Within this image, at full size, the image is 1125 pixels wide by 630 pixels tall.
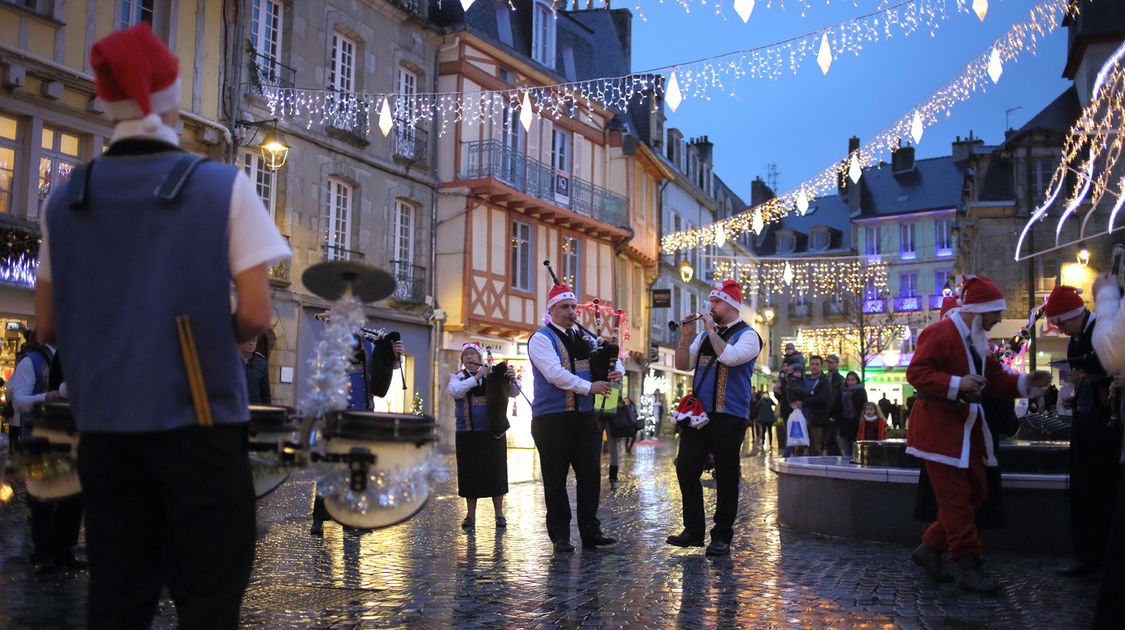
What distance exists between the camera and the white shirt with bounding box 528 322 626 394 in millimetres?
7340

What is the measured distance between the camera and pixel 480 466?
9039 mm

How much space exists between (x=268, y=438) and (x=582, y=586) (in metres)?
2.88

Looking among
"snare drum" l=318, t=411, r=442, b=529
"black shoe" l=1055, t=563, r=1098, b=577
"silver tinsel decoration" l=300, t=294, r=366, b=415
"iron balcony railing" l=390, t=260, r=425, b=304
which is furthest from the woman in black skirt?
"iron balcony railing" l=390, t=260, r=425, b=304

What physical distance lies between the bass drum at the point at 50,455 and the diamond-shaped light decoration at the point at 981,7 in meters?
9.83

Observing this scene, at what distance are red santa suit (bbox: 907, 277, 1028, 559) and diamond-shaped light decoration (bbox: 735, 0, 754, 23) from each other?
4.26m

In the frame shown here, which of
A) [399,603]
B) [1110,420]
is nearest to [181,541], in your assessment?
[399,603]

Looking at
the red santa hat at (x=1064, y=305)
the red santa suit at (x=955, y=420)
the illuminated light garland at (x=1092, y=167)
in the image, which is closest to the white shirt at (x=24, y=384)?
the red santa suit at (x=955, y=420)

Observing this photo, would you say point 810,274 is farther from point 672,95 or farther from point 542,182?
point 672,95

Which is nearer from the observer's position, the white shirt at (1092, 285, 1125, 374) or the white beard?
the white shirt at (1092, 285, 1125, 374)

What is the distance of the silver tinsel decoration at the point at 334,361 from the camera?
3525 mm

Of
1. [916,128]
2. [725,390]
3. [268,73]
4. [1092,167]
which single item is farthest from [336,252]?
[1092,167]

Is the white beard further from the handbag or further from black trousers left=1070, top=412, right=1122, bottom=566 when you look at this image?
the handbag

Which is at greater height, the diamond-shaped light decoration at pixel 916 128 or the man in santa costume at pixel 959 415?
the diamond-shaped light decoration at pixel 916 128

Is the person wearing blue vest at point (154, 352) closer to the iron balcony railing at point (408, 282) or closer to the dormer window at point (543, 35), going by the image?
the iron balcony railing at point (408, 282)
